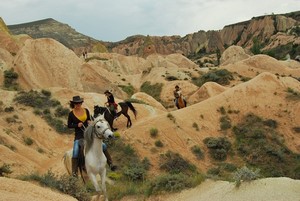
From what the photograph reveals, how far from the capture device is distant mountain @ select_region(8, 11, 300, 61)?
326 feet

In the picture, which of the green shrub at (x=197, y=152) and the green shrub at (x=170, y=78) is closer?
the green shrub at (x=197, y=152)

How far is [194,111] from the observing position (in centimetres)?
2809

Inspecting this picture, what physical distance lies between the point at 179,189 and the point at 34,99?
19201mm

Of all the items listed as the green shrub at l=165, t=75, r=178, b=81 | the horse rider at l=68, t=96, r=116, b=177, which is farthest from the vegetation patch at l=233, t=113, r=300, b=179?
the green shrub at l=165, t=75, r=178, b=81

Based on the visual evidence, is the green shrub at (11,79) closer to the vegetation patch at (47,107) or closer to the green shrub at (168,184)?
the vegetation patch at (47,107)

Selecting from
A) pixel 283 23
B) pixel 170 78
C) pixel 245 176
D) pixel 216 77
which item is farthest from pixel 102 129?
pixel 283 23

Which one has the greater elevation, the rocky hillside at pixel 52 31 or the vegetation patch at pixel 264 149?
the rocky hillside at pixel 52 31

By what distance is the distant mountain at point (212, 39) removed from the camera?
326ft

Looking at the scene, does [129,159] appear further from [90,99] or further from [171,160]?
[90,99]

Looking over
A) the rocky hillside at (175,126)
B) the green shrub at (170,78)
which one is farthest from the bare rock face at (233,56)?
the rocky hillside at (175,126)

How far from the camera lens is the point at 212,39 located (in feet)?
459

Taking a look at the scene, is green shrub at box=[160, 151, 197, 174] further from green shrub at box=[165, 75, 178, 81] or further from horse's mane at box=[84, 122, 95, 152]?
green shrub at box=[165, 75, 178, 81]

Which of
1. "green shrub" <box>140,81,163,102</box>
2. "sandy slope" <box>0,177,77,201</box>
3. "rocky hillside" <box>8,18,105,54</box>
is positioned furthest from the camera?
"rocky hillside" <box>8,18,105,54</box>

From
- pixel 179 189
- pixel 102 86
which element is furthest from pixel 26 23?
pixel 179 189
